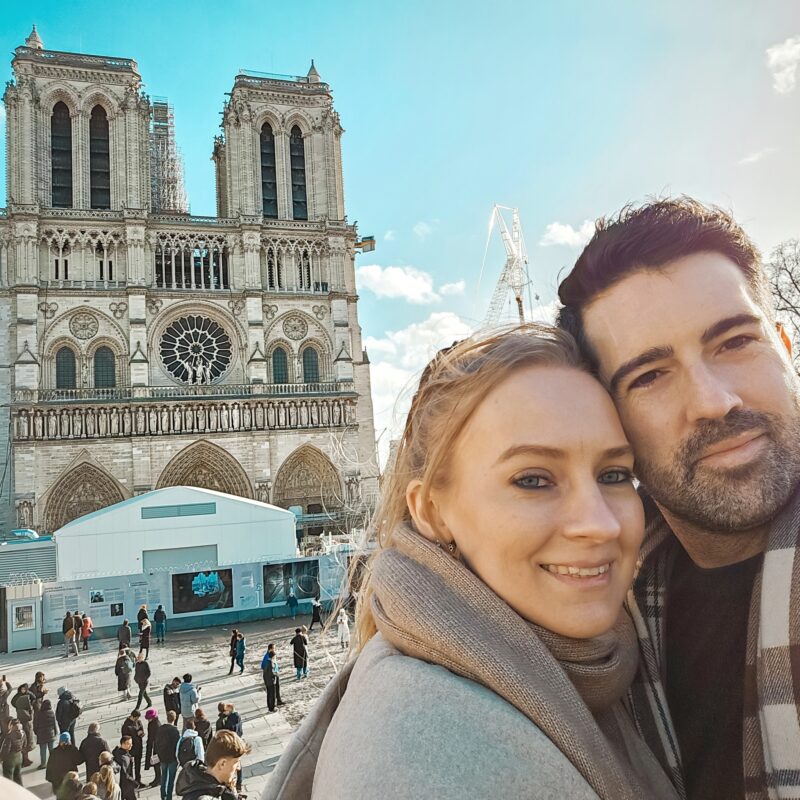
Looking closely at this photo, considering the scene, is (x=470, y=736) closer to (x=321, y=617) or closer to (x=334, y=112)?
(x=321, y=617)

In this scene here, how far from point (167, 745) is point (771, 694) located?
7533 millimetres

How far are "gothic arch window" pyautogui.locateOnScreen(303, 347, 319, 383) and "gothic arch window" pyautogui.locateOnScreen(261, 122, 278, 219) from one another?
6786mm

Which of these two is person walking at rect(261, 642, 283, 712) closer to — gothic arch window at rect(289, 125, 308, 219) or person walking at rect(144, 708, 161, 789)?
person walking at rect(144, 708, 161, 789)

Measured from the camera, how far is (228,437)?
86.8 feet

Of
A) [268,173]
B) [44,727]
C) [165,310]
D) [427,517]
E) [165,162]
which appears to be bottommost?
[44,727]

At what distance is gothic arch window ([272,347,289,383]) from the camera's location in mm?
28578

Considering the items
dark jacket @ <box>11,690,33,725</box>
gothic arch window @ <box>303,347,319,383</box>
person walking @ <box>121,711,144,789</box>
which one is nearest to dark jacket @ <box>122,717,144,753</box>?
Result: person walking @ <box>121,711,144,789</box>

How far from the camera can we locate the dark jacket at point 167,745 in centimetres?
700

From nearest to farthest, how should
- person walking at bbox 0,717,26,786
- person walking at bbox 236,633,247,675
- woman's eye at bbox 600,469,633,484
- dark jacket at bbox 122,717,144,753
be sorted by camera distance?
1. woman's eye at bbox 600,469,633,484
2. person walking at bbox 0,717,26,786
3. dark jacket at bbox 122,717,144,753
4. person walking at bbox 236,633,247,675

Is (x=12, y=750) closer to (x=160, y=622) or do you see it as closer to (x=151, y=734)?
(x=151, y=734)

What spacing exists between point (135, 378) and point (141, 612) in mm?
14706

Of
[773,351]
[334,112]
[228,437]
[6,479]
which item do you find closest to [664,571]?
[773,351]

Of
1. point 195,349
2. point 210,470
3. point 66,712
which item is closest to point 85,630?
point 66,712

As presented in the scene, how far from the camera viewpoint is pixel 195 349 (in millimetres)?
27672
